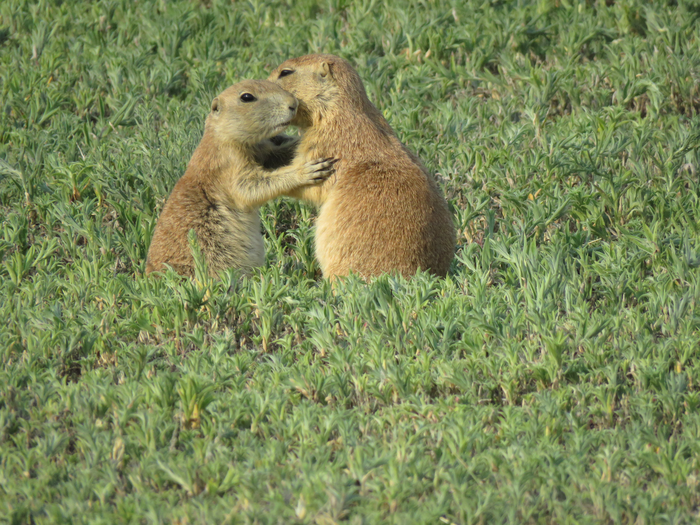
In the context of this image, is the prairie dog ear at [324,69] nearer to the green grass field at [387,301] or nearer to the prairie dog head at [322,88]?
the prairie dog head at [322,88]

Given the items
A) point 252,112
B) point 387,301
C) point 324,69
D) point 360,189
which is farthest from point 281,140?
point 387,301

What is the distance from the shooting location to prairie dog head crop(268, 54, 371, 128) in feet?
16.0

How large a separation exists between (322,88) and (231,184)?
2.72 feet

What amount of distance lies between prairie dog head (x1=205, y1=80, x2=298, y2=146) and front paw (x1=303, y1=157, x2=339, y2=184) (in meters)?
0.33

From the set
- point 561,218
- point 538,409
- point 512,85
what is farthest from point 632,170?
point 538,409

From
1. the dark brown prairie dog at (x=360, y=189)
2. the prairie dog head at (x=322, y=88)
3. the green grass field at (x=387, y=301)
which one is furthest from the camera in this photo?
the prairie dog head at (x=322, y=88)

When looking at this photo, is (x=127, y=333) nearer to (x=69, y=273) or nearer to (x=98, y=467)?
(x=69, y=273)

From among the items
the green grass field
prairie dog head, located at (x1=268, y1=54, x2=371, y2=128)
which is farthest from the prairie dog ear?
the green grass field

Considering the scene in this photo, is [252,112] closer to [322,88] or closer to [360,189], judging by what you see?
[322,88]

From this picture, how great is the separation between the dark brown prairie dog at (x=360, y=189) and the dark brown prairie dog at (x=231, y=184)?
151 millimetres

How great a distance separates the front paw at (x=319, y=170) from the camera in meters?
4.74

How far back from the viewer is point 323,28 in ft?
24.1

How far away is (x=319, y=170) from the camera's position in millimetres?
4750

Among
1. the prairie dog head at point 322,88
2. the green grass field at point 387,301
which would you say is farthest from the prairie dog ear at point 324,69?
the green grass field at point 387,301
